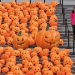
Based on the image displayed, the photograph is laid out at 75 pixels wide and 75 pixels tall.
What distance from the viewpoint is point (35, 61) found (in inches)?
660

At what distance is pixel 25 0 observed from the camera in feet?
77.6

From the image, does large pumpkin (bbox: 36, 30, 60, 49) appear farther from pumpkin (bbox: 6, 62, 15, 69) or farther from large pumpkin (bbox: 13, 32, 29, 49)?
pumpkin (bbox: 6, 62, 15, 69)

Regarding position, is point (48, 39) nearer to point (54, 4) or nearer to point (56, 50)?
point (56, 50)

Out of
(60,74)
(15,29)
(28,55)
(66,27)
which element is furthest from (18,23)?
(60,74)

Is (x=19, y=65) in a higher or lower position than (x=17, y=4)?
lower

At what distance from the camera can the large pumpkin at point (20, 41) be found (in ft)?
59.7

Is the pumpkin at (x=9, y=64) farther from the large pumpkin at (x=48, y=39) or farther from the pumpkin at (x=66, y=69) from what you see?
the large pumpkin at (x=48, y=39)

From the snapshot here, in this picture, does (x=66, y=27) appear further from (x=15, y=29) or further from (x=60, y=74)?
(x=60, y=74)

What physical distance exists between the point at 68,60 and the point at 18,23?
12.8 ft

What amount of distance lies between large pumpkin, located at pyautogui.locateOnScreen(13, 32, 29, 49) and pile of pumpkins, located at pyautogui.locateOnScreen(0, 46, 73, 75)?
13.7 inches

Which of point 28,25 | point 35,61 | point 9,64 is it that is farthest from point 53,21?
point 9,64

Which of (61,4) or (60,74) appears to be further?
(61,4)

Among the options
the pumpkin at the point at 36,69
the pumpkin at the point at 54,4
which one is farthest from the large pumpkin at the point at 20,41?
the pumpkin at the point at 54,4

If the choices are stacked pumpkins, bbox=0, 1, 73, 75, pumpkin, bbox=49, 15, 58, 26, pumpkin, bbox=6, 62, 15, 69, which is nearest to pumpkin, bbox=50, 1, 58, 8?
stacked pumpkins, bbox=0, 1, 73, 75
